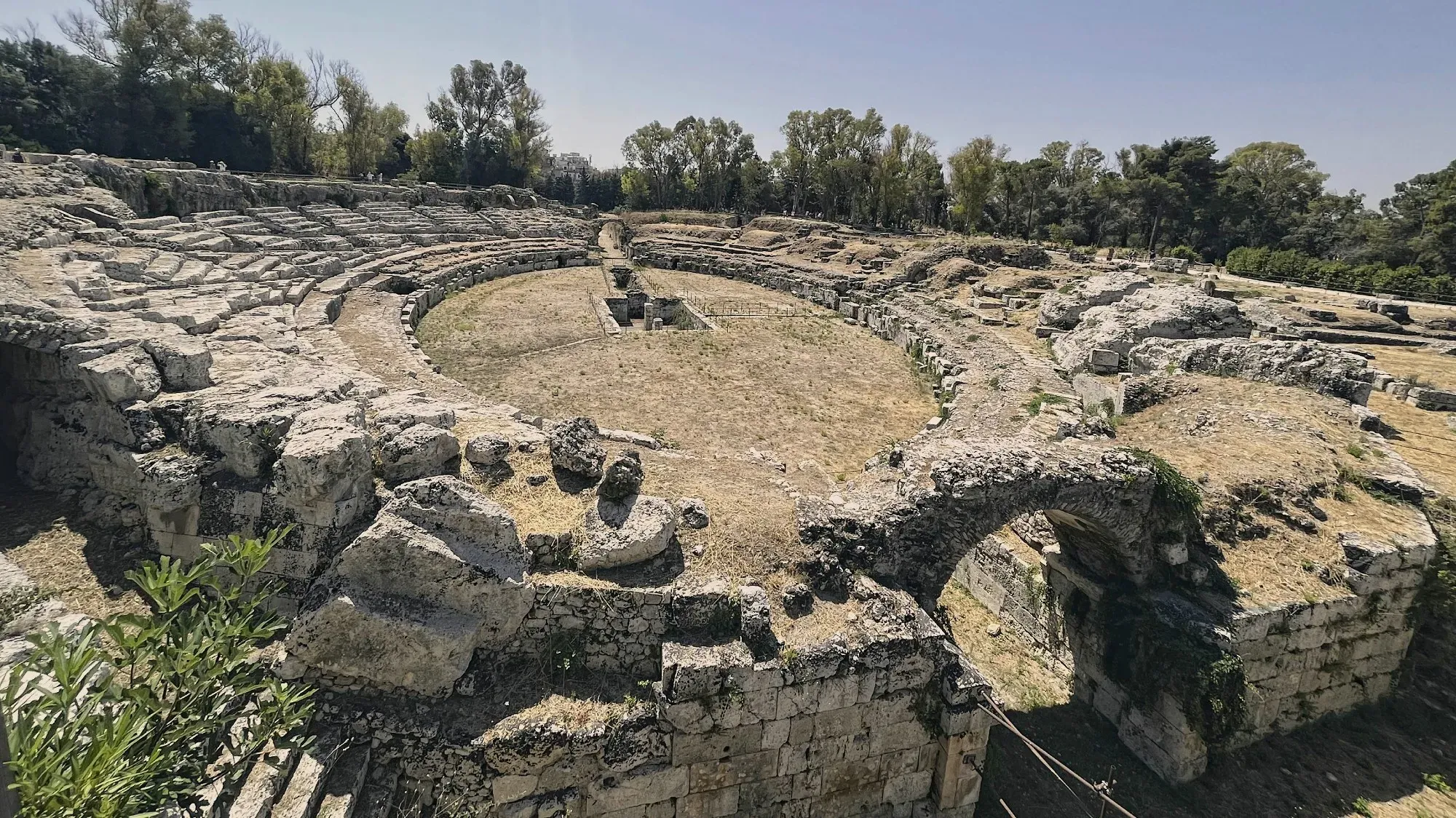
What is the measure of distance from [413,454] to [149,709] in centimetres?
331

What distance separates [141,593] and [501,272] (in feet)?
91.3

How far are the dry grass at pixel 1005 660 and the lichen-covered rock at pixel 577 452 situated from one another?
543cm

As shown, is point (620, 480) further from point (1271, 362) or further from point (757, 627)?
point (1271, 362)

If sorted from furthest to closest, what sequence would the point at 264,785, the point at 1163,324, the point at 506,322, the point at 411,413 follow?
1. the point at 506,322
2. the point at 1163,324
3. the point at 411,413
4. the point at 264,785

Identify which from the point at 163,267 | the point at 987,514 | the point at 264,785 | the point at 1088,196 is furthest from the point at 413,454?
the point at 1088,196

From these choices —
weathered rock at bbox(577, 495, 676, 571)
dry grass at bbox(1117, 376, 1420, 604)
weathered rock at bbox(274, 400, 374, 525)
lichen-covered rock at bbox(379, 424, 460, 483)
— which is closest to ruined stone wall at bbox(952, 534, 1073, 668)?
dry grass at bbox(1117, 376, 1420, 604)

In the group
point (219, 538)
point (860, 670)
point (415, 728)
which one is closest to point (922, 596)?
point (860, 670)

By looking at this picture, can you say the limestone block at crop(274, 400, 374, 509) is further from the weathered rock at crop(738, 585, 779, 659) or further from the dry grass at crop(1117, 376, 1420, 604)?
the dry grass at crop(1117, 376, 1420, 604)

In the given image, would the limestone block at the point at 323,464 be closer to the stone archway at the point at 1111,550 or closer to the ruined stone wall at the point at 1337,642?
the stone archway at the point at 1111,550

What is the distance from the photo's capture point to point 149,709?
4.13m

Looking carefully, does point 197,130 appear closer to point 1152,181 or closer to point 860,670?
point 860,670

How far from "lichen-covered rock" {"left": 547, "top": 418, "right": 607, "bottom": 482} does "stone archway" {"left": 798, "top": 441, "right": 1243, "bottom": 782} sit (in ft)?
8.49

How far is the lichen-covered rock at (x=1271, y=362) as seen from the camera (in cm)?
1308

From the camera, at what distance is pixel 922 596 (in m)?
7.74
